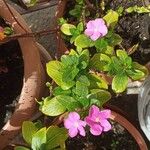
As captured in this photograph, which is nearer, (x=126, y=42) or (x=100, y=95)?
(x=100, y=95)

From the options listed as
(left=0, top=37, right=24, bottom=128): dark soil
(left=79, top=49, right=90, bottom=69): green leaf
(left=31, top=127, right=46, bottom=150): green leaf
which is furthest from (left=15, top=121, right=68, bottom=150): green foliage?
(left=0, top=37, right=24, bottom=128): dark soil

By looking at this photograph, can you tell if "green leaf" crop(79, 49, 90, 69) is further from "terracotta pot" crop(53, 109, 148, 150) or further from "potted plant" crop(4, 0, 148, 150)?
"terracotta pot" crop(53, 109, 148, 150)

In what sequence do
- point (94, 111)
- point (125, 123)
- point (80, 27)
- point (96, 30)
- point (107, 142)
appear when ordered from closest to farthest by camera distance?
point (94, 111) < point (96, 30) < point (80, 27) < point (125, 123) < point (107, 142)

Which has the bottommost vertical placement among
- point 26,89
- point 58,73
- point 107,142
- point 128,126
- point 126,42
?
point 107,142

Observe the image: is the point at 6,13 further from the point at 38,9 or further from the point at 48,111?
the point at 38,9

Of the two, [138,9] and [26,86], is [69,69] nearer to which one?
[26,86]

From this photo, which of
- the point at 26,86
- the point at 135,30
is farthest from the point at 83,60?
the point at 135,30
